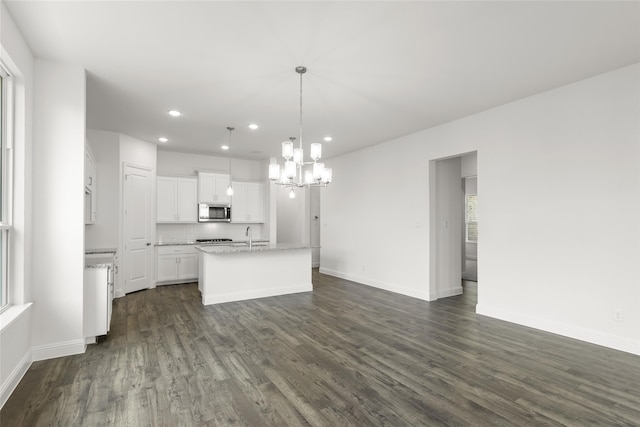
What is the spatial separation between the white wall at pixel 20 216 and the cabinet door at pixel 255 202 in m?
4.96

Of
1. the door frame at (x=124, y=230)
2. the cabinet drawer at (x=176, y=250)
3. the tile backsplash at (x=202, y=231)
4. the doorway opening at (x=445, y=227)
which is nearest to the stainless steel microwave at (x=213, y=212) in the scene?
the tile backsplash at (x=202, y=231)

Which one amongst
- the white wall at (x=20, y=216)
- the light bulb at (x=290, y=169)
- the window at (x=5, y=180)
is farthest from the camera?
the light bulb at (x=290, y=169)

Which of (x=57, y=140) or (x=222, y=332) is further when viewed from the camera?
(x=222, y=332)

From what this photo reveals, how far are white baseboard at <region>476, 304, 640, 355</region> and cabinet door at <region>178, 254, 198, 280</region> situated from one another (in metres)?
5.50

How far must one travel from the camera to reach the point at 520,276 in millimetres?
4242

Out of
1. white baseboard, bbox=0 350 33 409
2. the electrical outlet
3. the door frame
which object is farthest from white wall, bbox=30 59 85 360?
the electrical outlet

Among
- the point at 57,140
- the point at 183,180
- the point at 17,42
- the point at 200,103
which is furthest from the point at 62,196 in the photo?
the point at 183,180

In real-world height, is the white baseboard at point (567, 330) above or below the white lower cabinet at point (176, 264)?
below

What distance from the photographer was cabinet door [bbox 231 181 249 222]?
771 centimetres

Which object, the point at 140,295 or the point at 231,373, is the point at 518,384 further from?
the point at 140,295

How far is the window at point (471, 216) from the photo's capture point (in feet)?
32.5

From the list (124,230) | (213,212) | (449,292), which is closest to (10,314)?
(124,230)

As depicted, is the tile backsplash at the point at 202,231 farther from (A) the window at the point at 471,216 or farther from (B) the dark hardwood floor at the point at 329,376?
(A) the window at the point at 471,216

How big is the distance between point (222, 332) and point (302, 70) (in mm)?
3097
